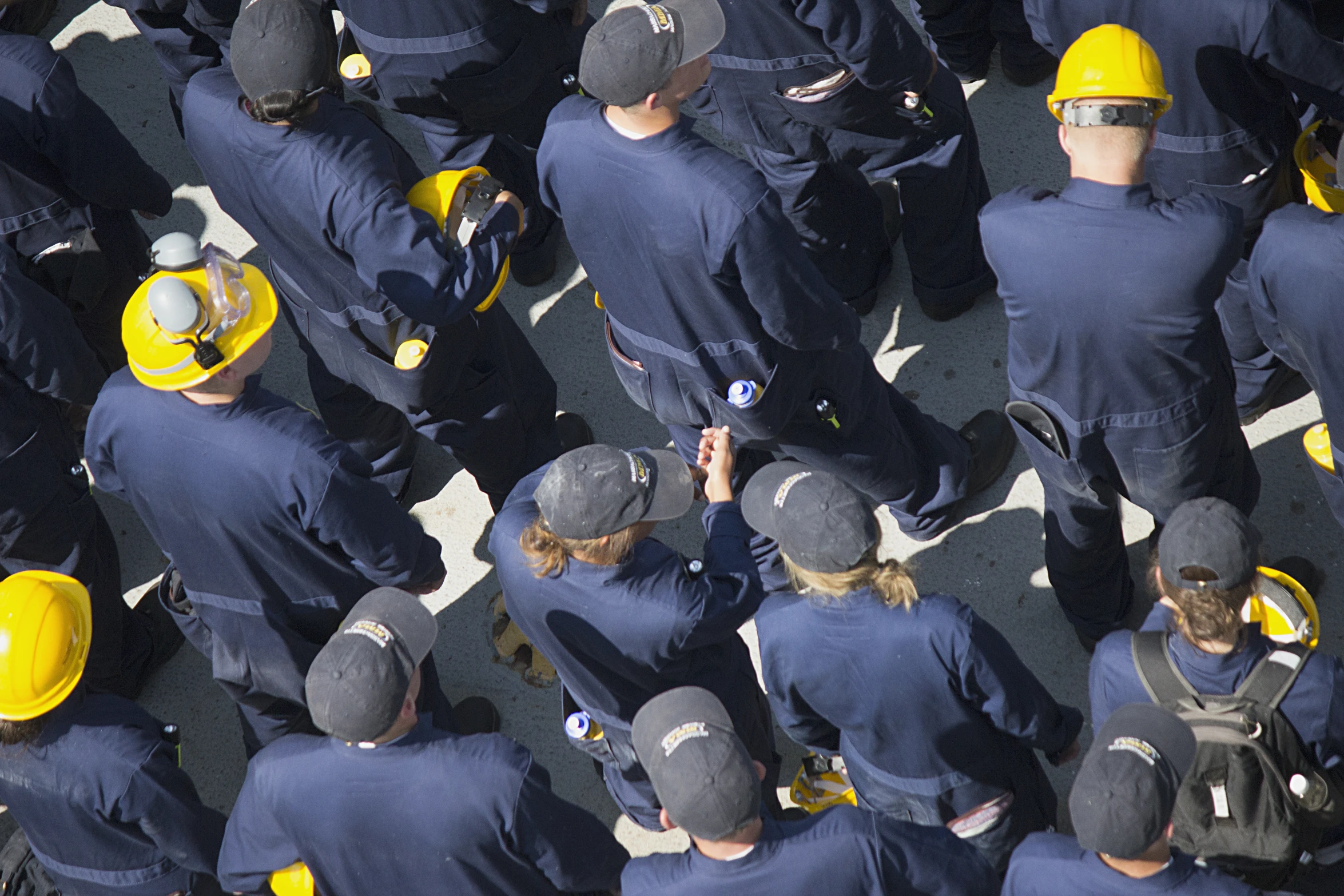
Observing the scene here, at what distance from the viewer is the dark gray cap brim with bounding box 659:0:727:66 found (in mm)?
3709

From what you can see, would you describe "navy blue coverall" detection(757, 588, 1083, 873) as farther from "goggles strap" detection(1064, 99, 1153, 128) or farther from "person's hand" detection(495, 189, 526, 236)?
"person's hand" detection(495, 189, 526, 236)

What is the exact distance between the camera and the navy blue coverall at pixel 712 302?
12.2ft

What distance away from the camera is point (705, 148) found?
376 centimetres

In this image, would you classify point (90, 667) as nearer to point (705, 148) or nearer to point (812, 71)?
point (705, 148)

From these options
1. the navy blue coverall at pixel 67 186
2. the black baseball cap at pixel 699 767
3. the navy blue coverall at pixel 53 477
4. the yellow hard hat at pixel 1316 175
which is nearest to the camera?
the black baseball cap at pixel 699 767

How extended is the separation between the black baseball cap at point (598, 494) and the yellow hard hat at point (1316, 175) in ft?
7.64

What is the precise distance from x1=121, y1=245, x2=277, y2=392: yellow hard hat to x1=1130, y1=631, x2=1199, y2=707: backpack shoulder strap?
2.59 meters

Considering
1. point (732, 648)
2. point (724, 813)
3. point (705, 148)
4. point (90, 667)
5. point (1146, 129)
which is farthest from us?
point (90, 667)

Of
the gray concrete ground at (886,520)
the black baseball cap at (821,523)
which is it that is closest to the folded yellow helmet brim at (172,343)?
the gray concrete ground at (886,520)

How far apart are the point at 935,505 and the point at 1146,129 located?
1.83m

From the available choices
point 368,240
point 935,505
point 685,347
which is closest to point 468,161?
point 368,240

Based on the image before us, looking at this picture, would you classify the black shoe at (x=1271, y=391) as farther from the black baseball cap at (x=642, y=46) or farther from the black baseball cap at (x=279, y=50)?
→ the black baseball cap at (x=279, y=50)

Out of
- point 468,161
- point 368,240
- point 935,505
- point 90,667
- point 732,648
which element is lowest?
point 90,667

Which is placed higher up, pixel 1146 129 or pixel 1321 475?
pixel 1146 129
